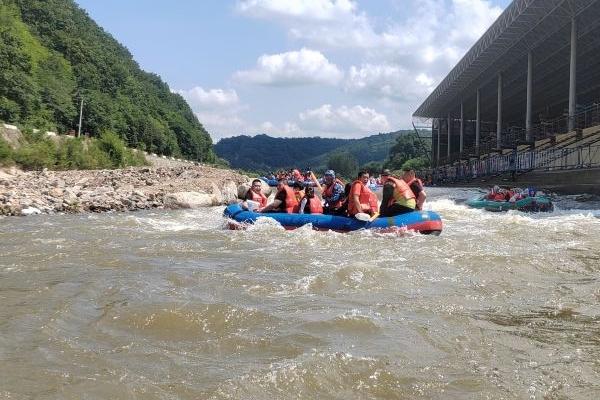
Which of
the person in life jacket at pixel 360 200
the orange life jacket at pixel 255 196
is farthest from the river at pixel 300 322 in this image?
the orange life jacket at pixel 255 196

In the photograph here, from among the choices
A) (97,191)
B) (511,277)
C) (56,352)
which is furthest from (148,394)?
(97,191)

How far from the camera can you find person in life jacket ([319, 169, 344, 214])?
40.2ft

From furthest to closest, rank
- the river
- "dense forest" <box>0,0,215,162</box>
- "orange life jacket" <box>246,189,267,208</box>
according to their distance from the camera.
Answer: "dense forest" <box>0,0,215,162</box>
"orange life jacket" <box>246,189,267,208</box>
the river

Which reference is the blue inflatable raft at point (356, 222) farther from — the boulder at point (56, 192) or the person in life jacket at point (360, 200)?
the boulder at point (56, 192)

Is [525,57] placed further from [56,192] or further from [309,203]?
[309,203]

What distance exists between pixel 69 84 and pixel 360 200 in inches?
2046

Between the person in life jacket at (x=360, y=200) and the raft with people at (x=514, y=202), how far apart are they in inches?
321

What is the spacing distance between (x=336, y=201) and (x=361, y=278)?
6.01 m

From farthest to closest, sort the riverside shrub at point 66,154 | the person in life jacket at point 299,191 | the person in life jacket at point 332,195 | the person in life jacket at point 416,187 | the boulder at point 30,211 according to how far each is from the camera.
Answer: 1. the riverside shrub at point 66,154
2. the boulder at point 30,211
3. the person in life jacket at point 299,191
4. the person in life jacket at point 332,195
5. the person in life jacket at point 416,187

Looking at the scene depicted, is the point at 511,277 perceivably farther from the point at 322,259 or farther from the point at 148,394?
the point at 148,394

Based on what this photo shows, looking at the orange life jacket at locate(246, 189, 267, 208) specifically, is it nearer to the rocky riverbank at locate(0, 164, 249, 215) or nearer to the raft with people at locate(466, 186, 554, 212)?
the rocky riverbank at locate(0, 164, 249, 215)

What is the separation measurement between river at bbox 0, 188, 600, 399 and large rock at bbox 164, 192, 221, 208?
11.2m

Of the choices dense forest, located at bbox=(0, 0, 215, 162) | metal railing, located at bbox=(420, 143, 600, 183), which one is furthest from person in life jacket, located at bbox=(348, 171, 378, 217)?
dense forest, located at bbox=(0, 0, 215, 162)

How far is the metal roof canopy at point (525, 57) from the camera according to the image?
2908cm
